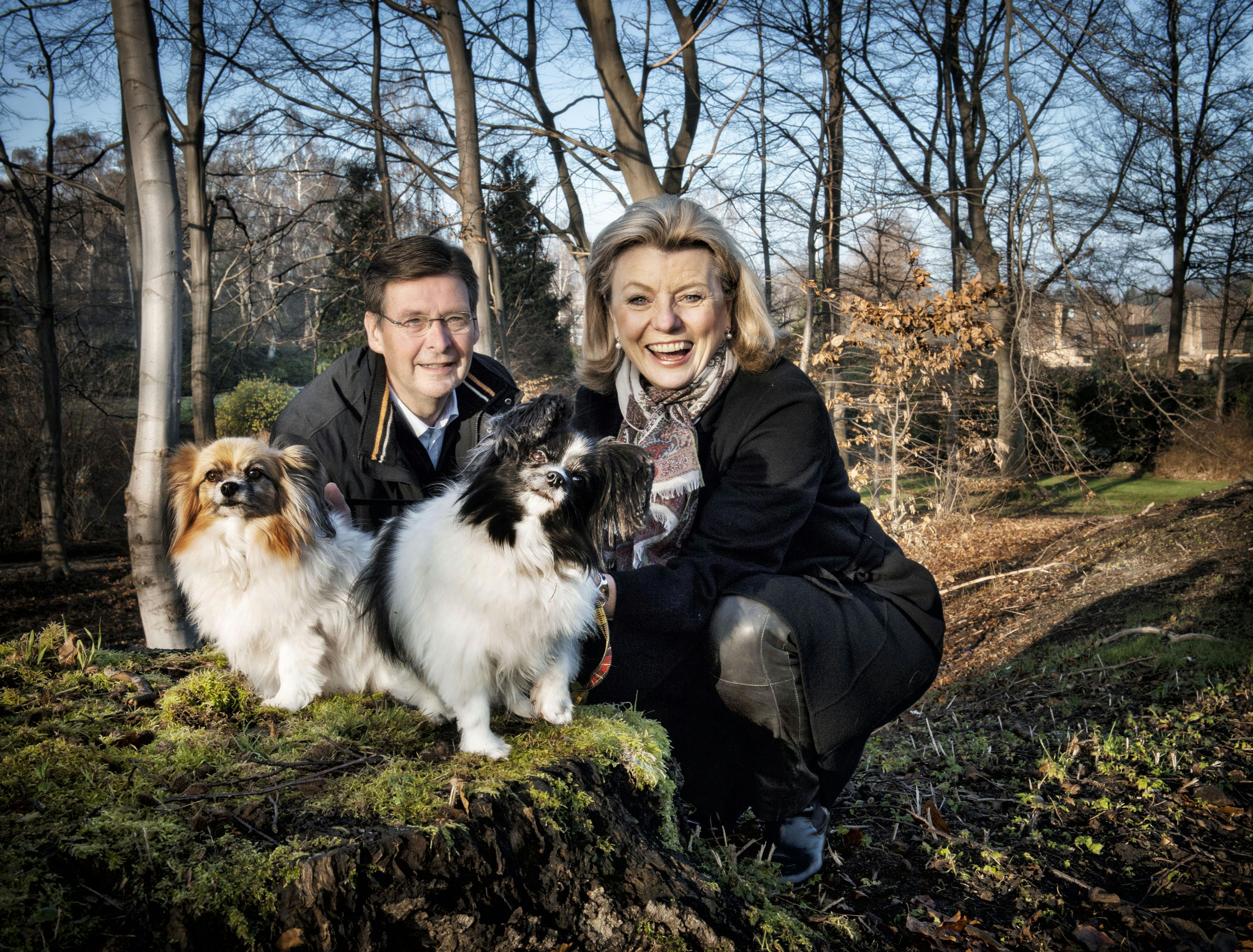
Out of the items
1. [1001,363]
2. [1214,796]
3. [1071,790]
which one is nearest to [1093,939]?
[1071,790]

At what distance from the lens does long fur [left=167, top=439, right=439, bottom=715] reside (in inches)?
105

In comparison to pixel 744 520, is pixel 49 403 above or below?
above

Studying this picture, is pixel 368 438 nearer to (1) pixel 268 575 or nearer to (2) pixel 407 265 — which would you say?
(2) pixel 407 265

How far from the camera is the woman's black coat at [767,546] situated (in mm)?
2654

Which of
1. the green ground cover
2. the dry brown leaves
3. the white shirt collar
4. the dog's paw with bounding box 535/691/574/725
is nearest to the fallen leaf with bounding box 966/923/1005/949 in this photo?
the dry brown leaves

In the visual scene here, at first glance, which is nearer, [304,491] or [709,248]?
[304,491]

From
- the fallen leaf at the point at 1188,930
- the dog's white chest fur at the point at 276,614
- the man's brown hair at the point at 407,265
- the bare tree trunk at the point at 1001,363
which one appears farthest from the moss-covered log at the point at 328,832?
the bare tree trunk at the point at 1001,363

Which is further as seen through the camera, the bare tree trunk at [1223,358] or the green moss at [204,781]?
the bare tree trunk at [1223,358]

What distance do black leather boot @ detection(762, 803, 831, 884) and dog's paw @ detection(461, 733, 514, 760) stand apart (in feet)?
3.55

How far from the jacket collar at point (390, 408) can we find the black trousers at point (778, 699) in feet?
4.70

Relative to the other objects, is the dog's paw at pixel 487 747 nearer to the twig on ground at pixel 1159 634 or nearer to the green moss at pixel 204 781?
the green moss at pixel 204 781

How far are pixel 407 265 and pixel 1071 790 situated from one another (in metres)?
3.88

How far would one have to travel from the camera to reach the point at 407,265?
143 inches

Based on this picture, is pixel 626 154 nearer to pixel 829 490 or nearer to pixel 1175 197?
pixel 829 490
